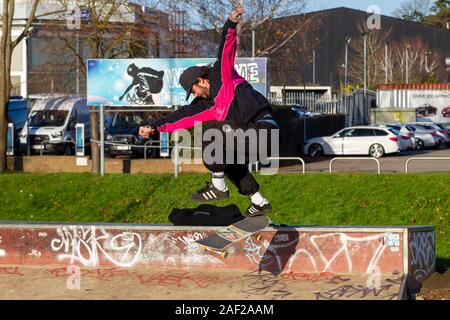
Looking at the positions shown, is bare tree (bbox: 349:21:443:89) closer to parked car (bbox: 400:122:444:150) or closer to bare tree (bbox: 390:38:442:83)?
bare tree (bbox: 390:38:442:83)

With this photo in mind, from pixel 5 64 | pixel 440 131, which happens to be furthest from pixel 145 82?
pixel 440 131

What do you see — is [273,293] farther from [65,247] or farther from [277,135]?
[65,247]

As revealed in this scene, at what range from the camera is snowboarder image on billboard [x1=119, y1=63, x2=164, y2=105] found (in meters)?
23.8

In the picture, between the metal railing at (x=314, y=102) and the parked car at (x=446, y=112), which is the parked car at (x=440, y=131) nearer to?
the metal railing at (x=314, y=102)

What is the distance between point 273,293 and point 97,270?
9.73ft

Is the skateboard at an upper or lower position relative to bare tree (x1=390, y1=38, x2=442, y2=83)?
lower

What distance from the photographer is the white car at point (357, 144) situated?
121ft

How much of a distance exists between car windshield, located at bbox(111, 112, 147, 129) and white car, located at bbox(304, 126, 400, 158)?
7979 mm

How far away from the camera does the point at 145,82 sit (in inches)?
942

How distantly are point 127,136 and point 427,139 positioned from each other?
19869 mm

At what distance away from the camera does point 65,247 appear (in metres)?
12.6

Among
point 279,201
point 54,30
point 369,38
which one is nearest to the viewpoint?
point 279,201

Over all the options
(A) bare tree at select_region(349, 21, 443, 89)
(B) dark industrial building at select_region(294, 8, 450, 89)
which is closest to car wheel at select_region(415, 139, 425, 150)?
(A) bare tree at select_region(349, 21, 443, 89)
